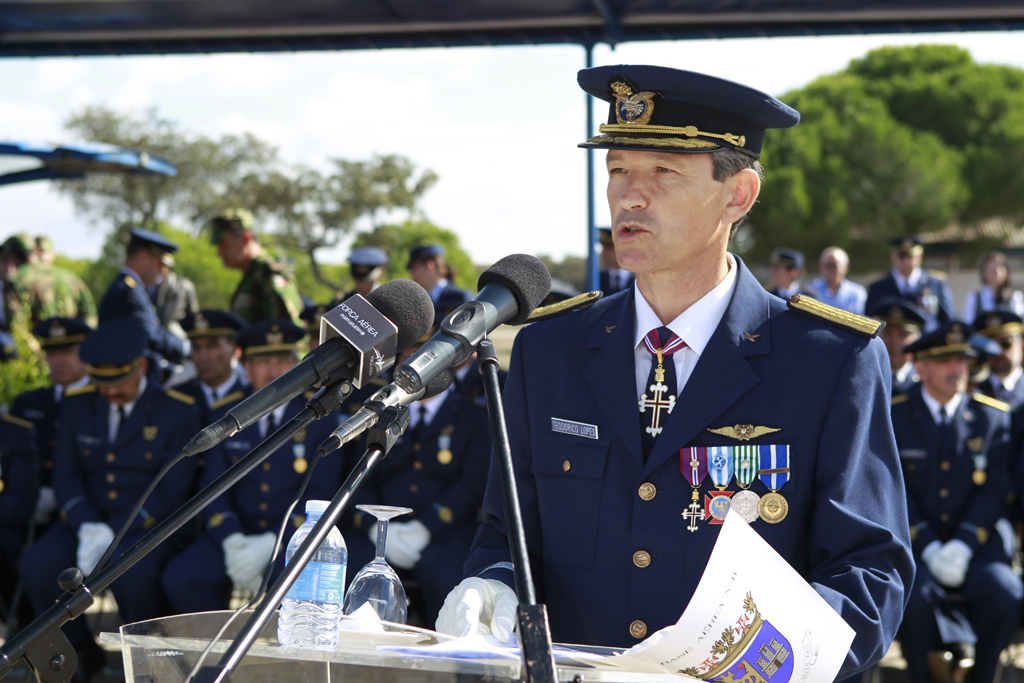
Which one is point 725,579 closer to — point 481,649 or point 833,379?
point 481,649

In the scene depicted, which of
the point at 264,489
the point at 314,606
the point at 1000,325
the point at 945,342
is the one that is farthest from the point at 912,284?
the point at 314,606

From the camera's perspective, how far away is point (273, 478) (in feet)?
16.6

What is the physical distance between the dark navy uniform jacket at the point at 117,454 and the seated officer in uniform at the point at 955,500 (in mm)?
3693

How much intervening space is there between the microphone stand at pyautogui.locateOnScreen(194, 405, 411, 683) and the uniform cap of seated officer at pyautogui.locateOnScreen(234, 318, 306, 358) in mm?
4202

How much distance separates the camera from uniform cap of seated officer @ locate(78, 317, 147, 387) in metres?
5.26

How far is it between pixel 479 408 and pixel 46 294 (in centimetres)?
508

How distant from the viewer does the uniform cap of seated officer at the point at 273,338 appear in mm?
5316

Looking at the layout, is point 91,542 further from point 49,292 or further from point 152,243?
point 49,292

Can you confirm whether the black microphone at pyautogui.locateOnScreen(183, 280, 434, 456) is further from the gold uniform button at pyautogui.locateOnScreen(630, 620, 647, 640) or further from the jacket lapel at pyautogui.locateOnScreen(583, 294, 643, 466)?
the gold uniform button at pyautogui.locateOnScreen(630, 620, 647, 640)

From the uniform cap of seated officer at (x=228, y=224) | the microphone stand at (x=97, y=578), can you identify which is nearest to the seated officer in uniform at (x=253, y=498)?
the uniform cap of seated officer at (x=228, y=224)

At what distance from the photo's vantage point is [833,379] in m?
1.86

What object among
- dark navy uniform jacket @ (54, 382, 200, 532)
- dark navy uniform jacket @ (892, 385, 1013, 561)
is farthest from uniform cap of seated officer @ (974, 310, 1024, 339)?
dark navy uniform jacket @ (54, 382, 200, 532)

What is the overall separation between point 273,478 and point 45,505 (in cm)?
153

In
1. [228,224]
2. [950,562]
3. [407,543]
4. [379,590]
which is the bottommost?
[950,562]
